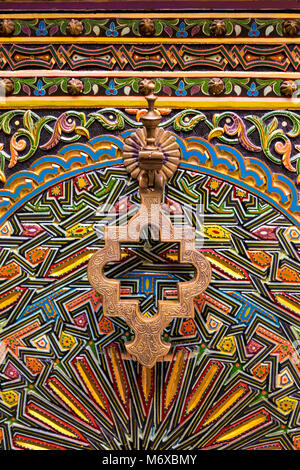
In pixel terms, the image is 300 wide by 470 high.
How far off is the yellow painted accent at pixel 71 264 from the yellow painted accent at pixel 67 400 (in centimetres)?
24

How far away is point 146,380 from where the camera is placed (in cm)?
108

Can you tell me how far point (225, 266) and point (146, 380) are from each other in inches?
12.1

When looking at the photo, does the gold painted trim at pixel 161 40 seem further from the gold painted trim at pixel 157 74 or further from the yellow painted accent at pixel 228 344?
the yellow painted accent at pixel 228 344

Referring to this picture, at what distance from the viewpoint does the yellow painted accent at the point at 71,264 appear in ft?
3.51

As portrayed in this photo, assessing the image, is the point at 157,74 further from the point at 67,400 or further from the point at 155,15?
the point at 67,400

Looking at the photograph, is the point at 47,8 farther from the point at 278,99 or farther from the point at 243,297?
the point at 243,297

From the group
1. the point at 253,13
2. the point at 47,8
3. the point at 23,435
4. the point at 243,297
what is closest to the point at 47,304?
the point at 23,435

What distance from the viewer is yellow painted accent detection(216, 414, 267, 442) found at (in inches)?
42.7

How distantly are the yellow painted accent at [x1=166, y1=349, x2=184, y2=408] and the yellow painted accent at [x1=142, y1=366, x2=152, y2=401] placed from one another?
1.7 inches

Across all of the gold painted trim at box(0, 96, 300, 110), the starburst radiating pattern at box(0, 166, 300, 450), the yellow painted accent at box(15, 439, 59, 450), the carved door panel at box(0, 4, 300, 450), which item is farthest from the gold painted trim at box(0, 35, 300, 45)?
the yellow painted accent at box(15, 439, 59, 450)

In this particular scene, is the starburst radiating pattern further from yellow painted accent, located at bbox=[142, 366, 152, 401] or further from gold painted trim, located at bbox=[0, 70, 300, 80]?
gold painted trim, located at bbox=[0, 70, 300, 80]

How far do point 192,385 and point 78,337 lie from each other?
275 millimetres

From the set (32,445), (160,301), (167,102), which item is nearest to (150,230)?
(160,301)

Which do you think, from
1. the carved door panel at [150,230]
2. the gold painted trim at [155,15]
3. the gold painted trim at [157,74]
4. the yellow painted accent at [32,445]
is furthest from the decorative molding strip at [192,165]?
the yellow painted accent at [32,445]
